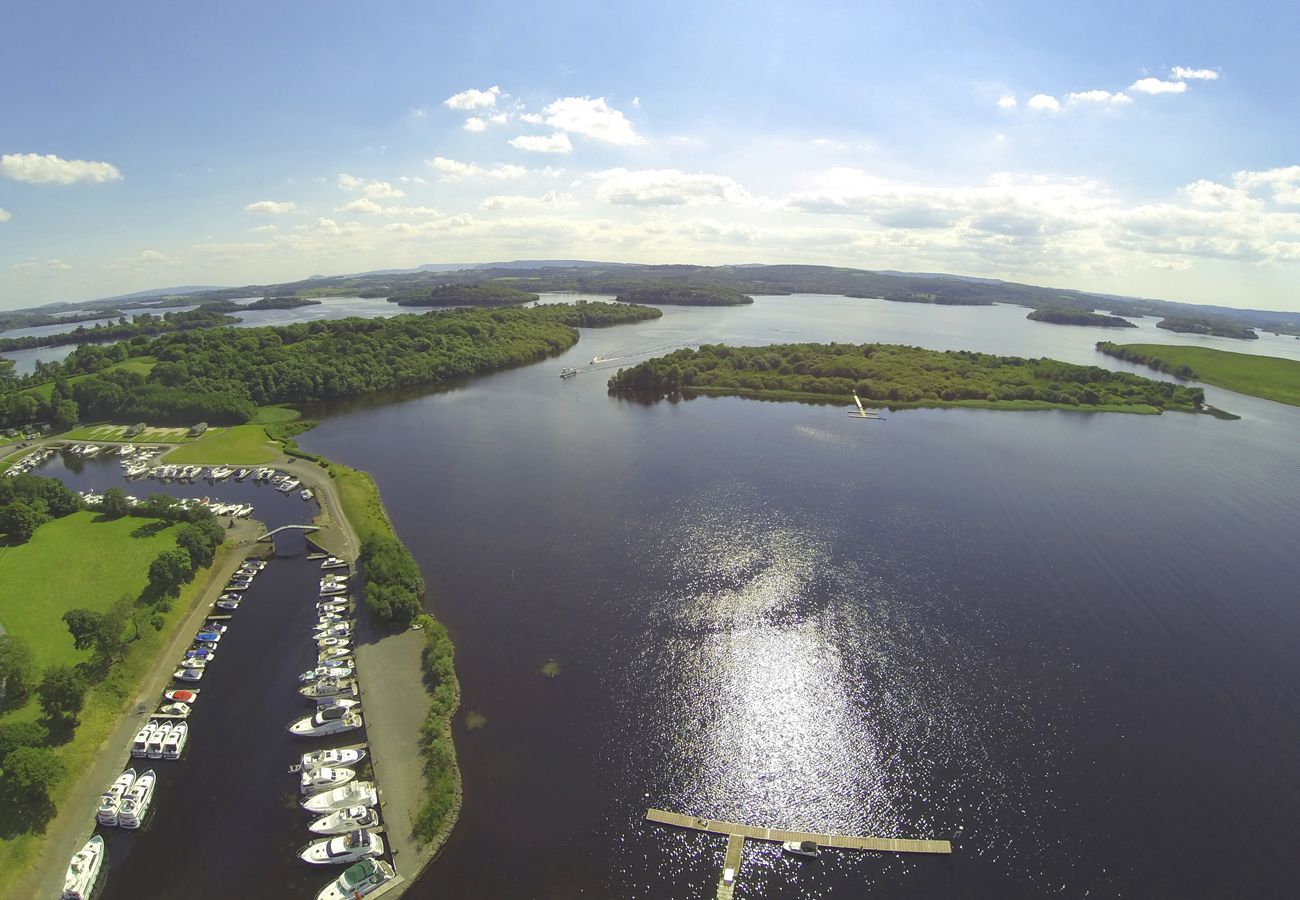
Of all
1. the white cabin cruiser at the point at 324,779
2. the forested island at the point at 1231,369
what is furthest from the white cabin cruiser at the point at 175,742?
the forested island at the point at 1231,369

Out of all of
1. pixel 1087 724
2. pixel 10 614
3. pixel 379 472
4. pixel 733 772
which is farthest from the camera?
pixel 379 472

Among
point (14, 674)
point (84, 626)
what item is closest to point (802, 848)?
point (84, 626)

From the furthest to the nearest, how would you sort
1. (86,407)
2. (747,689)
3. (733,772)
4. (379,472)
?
(86,407)
(379,472)
(747,689)
(733,772)

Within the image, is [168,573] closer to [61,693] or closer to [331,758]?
[61,693]

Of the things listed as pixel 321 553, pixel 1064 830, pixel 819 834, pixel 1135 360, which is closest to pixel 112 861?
pixel 321 553

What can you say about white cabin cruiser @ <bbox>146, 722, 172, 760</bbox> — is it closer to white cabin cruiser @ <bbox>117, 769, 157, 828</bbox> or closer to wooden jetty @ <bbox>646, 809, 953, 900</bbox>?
white cabin cruiser @ <bbox>117, 769, 157, 828</bbox>

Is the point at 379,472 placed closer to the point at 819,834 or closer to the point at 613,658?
the point at 613,658
